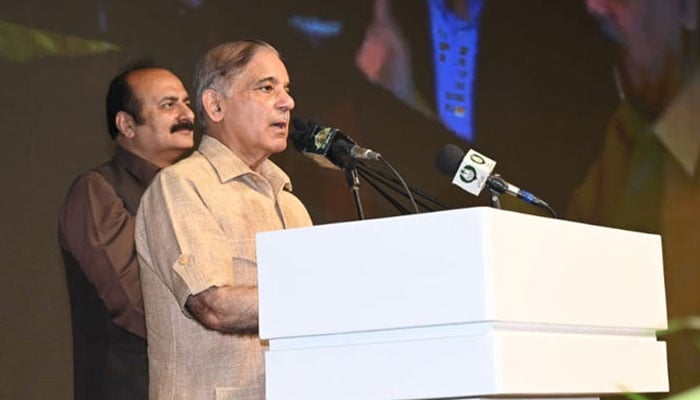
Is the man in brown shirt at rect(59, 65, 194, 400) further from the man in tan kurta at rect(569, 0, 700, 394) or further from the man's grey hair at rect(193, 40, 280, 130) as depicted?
the man in tan kurta at rect(569, 0, 700, 394)

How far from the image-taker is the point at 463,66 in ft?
17.3

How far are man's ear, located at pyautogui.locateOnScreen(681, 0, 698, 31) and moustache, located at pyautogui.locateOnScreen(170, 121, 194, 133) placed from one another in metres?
2.72

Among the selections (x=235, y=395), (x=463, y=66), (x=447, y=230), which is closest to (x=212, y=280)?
(x=235, y=395)

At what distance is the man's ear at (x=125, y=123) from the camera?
160 inches

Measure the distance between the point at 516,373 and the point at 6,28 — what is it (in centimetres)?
233

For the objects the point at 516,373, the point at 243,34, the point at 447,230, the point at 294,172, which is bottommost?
the point at 516,373

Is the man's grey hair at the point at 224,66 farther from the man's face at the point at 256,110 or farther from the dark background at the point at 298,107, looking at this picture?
the dark background at the point at 298,107

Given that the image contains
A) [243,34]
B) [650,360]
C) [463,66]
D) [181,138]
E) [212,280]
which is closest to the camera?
[650,360]

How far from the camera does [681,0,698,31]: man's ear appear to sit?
19.9ft

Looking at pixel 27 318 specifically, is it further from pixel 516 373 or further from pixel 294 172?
pixel 516 373

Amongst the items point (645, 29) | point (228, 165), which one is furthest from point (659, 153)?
point (228, 165)

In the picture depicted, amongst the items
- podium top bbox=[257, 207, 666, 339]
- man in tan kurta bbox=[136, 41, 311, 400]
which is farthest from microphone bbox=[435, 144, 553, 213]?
man in tan kurta bbox=[136, 41, 311, 400]

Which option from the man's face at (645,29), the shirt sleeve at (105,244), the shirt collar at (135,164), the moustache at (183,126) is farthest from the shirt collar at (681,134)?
the shirt sleeve at (105,244)

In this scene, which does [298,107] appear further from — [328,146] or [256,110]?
[328,146]
